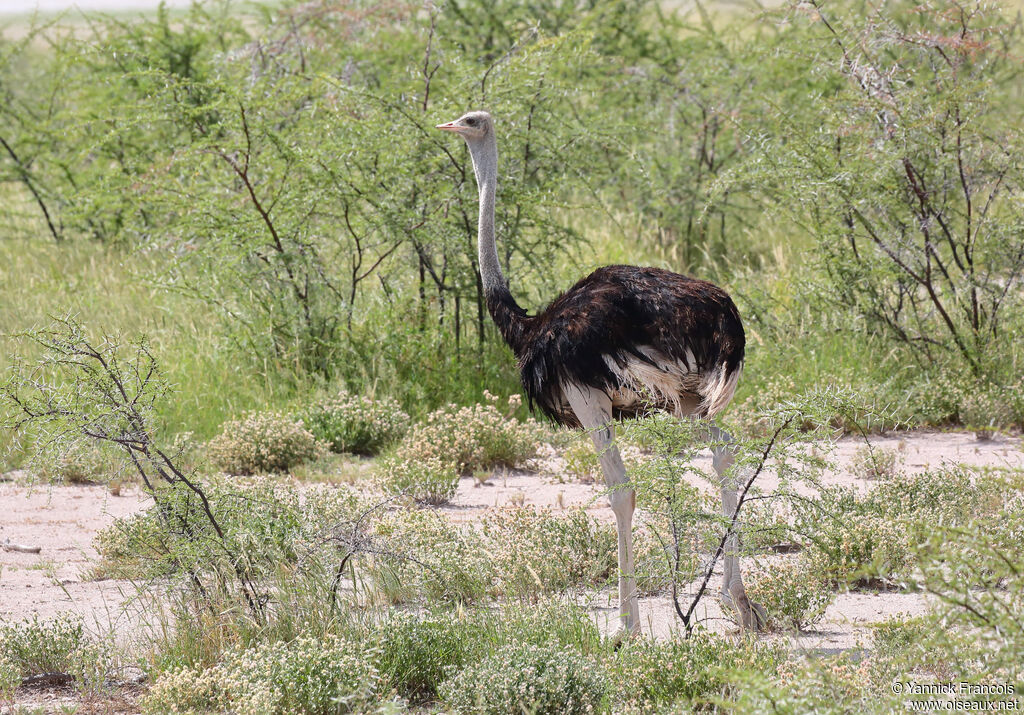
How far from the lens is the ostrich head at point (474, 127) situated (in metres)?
5.89

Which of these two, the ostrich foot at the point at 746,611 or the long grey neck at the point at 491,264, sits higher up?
the long grey neck at the point at 491,264

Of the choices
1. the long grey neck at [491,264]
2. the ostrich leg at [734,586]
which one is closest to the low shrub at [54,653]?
the long grey neck at [491,264]

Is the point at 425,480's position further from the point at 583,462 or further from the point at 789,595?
the point at 789,595

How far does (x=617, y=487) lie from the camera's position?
4250 millimetres

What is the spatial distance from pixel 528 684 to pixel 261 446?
359 centimetres

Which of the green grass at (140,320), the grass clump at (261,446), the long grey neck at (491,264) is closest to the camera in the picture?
the long grey neck at (491,264)

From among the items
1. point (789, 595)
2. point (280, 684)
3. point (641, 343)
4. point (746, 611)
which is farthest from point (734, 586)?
point (280, 684)

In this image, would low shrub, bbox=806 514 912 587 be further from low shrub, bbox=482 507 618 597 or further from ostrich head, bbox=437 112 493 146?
ostrich head, bbox=437 112 493 146

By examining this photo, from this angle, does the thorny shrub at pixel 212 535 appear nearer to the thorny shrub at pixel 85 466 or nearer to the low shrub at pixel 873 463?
the thorny shrub at pixel 85 466

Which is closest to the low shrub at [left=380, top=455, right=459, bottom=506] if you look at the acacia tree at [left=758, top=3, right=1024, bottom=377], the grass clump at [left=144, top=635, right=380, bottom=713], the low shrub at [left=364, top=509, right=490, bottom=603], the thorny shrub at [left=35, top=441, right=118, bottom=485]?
the low shrub at [left=364, top=509, right=490, bottom=603]

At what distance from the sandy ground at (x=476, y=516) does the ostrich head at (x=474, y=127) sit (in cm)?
182

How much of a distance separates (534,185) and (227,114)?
210 centimetres

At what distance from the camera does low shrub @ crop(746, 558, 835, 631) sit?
4477 mm

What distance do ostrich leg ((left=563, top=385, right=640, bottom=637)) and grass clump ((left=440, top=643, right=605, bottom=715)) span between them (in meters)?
0.50
